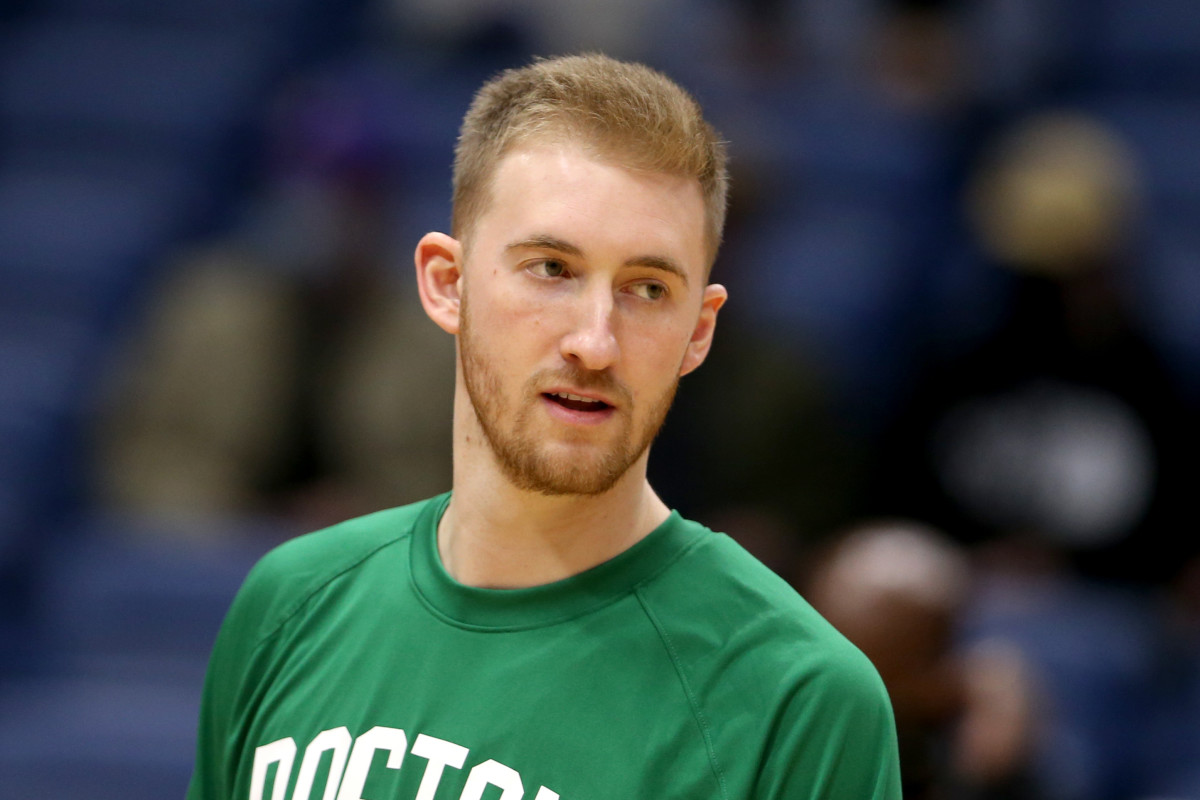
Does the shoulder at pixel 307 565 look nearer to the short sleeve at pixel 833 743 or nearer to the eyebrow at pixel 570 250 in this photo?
the eyebrow at pixel 570 250

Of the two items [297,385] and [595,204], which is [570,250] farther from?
[297,385]

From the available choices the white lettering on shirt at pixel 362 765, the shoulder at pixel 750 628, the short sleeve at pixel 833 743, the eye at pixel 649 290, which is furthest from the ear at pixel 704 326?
the white lettering on shirt at pixel 362 765

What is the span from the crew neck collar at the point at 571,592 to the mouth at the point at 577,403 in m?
0.18

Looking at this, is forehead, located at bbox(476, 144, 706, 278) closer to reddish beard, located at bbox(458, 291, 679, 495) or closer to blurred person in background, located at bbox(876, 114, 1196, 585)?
reddish beard, located at bbox(458, 291, 679, 495)

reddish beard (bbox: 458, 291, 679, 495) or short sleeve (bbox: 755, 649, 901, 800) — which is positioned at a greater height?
reddish beard (bbox: 458, 291, 679, 495)

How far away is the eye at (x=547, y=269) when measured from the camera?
5.64ft

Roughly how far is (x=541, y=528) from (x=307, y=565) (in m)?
0.38

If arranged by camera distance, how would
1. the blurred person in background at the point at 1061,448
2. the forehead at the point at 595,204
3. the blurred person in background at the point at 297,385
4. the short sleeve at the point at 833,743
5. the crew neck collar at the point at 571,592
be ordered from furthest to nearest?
the blurred person in background at the point at 297,385, the blurred person in background at the point at 1061,448, the crew neck collar at the point at 571,592, the forehead at the point at 595,204, the short sleeve at the point at 833,743

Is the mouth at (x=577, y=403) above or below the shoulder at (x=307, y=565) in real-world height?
above

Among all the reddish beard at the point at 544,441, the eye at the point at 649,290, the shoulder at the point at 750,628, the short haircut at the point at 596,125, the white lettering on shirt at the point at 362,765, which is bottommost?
the white lettering on shirt at the point at 362,765

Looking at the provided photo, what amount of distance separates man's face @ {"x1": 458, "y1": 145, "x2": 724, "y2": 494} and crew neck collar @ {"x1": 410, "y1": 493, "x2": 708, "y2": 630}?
0.11 m

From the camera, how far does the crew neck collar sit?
1790mm

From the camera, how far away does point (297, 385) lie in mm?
4766

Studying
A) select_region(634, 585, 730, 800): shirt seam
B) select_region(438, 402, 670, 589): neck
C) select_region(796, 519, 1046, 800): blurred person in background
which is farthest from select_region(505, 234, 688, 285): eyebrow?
select_region(796, 519, 1046, 800): blurred person in background
